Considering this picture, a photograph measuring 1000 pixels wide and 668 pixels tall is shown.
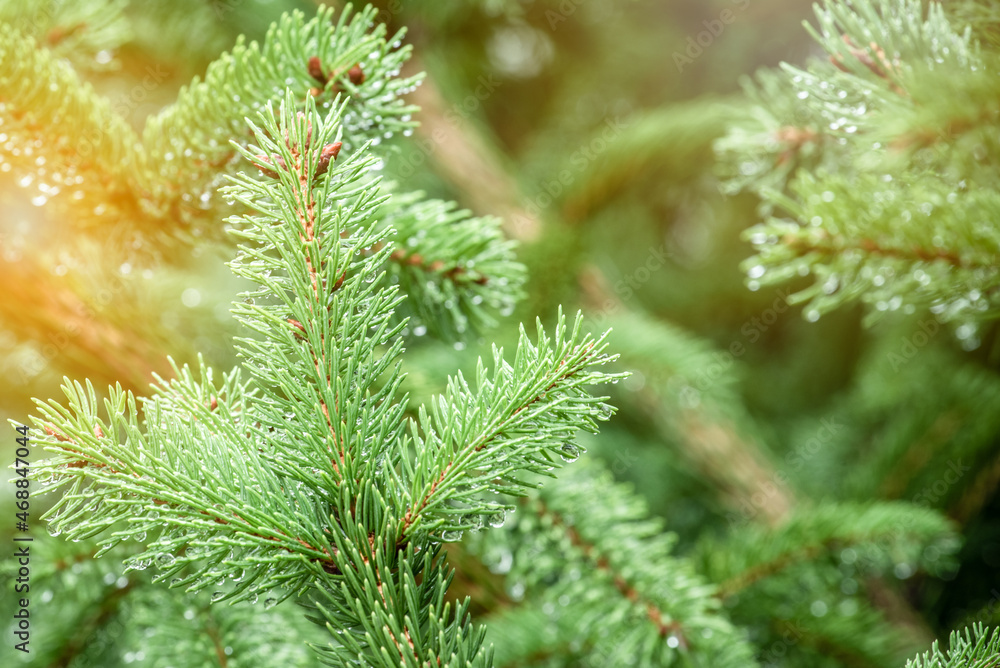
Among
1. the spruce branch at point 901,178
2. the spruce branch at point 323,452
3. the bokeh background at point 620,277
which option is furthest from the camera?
the bokeh background at point 620,277

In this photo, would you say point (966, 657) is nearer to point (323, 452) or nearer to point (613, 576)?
point (613, 576)

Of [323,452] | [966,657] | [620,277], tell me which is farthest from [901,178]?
[620,277]

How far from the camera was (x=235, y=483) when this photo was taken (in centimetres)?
39

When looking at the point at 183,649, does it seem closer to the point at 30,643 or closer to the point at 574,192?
the point at 30,643

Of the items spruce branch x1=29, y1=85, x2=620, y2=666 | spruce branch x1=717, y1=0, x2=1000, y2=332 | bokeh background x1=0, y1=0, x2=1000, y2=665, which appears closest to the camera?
Answer: spruce branch x1=29, y1=85, x2=620, y2=666

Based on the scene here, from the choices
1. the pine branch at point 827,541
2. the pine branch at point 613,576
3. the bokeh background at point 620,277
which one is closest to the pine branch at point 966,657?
the pine branch at point 613,576

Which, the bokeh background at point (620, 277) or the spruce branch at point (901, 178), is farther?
the bokeh background at point (620, 277)

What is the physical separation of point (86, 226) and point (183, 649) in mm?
409

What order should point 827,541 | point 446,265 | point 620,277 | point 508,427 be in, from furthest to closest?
1. point 620,277
2. point 827,541
3. point 446,265
4. point 508,427

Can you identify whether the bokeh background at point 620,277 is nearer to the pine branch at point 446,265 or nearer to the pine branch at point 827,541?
the pine branch at point 446,265

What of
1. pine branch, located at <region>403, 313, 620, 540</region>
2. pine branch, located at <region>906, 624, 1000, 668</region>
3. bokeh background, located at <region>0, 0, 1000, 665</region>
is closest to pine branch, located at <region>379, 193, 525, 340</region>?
bokeh background, located at <region>0, 0, 1000, 665</region>

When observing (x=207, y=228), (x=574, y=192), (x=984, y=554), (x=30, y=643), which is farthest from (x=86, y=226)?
(x=984, y=554)

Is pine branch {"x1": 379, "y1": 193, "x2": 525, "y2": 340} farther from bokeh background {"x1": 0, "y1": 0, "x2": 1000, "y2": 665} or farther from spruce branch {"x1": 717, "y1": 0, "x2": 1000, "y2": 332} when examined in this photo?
spruce branch {"x1": 717, "y1": 0, "x2": 1000, "y2": 332}

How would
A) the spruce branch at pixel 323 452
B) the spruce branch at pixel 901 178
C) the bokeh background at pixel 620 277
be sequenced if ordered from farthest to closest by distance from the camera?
the bokeh background at pixel 620 277 < the spruce branch at pixel 901 178 < the spruce branch at pixel 323 452
